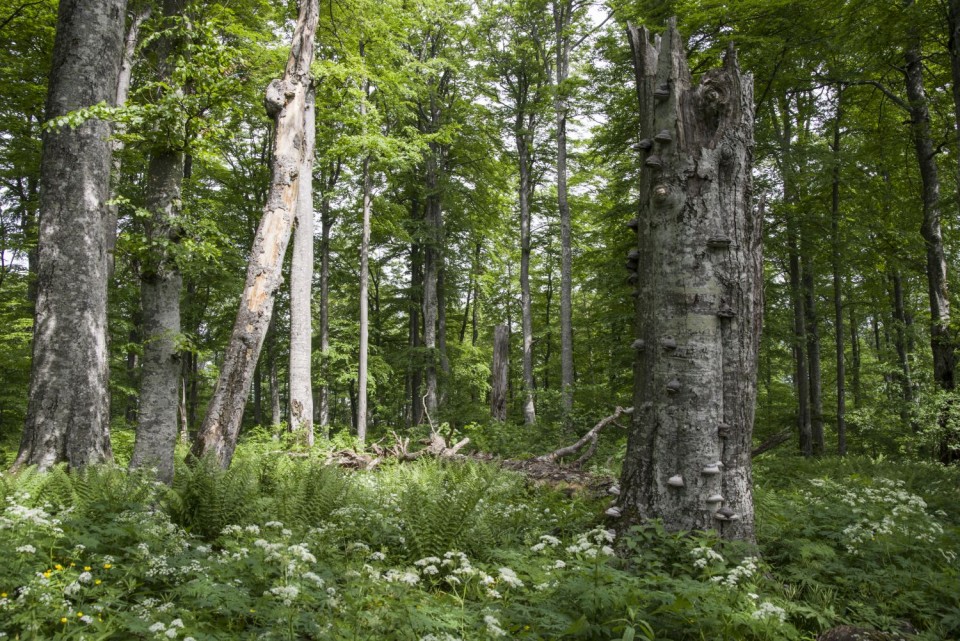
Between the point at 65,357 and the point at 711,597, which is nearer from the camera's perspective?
the point at 711,597

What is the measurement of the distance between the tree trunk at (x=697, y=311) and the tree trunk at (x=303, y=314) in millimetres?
7983

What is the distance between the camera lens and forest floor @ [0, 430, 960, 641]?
104 inches

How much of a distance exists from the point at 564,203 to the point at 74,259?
1340 centimetres

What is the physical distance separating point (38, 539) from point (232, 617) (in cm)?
128

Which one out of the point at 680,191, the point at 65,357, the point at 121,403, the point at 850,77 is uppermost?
the point at 850,77

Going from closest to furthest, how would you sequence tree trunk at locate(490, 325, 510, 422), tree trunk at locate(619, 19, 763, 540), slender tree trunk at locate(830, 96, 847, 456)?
tree trunk at locate(619, 19, 763, 540) < slender tree trunk at locate(830, 96, 847, 456) < tree trunk at locate(490, 325, 510, 422)

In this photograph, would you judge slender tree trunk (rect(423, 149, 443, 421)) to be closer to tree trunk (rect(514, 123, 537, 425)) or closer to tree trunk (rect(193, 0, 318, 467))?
tree trunk (rect(514, 123, 537, 425))

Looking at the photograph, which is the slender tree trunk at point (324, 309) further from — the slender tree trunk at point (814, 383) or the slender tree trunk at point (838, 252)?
the slender tree trunk at point (814, 383)

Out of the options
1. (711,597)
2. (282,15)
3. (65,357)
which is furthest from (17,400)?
(711,597)

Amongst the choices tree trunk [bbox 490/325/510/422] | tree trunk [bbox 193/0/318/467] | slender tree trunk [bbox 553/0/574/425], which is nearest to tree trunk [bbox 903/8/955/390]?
slender tree trunk [bbox 553/0/574/425]

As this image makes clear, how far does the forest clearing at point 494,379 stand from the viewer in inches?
119

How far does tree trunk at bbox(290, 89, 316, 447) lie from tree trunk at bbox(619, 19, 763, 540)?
7.98 m

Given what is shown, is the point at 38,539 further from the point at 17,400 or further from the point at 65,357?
the point at 17,400

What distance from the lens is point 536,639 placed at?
8.48 ft
